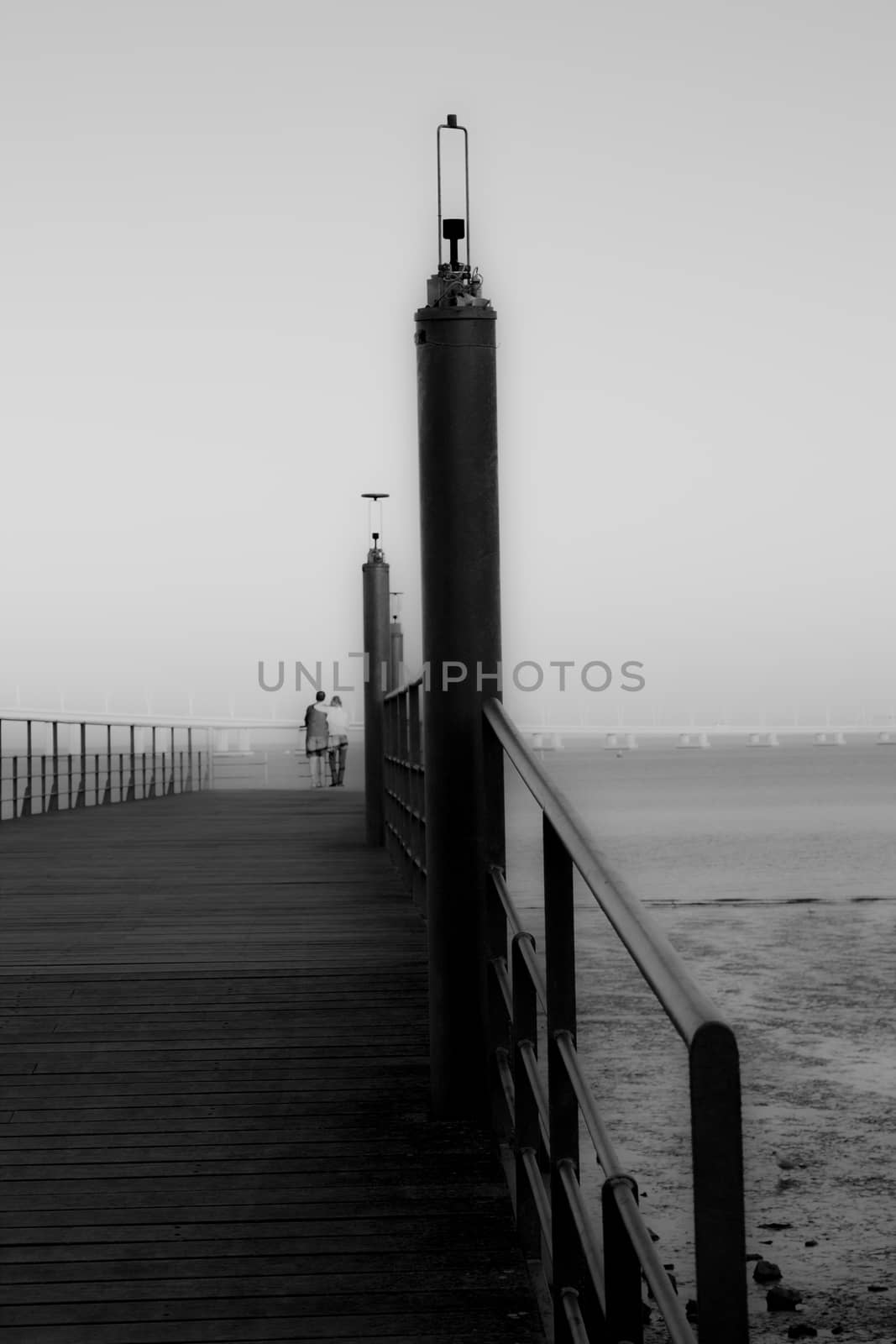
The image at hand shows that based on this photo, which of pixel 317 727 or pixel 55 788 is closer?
pixel 55 788

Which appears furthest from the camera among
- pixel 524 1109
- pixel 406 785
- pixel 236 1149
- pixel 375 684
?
pixel 375 684

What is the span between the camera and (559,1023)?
214 cm

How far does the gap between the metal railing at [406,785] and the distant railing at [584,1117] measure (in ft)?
8.15

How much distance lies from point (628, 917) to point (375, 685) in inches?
358

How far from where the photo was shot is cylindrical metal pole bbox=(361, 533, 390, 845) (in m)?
10.6

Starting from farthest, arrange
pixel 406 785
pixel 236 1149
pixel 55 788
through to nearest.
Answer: pixel 55 788 < pixel 406 785 < pixel 236 1149

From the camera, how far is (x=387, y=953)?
5.44 m

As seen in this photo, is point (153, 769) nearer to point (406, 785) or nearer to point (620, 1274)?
point (406, 785)

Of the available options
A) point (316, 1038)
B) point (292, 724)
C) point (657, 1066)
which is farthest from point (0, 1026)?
point (292, 724)

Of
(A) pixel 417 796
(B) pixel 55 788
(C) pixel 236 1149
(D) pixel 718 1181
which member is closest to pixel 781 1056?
(A) pixel 417 796

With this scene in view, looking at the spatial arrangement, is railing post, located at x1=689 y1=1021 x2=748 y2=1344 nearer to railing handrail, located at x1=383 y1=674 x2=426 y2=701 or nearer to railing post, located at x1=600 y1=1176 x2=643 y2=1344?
railing post, located at x1=600 y1=1176 x2=643 y2=1344

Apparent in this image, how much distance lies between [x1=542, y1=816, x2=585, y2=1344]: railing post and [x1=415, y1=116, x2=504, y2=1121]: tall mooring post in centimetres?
95

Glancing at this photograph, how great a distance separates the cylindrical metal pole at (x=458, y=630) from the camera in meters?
3.13

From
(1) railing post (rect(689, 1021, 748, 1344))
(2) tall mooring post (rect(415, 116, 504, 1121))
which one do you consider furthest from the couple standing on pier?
(1) railing post (rect(689, 1021, 748, 1344))
